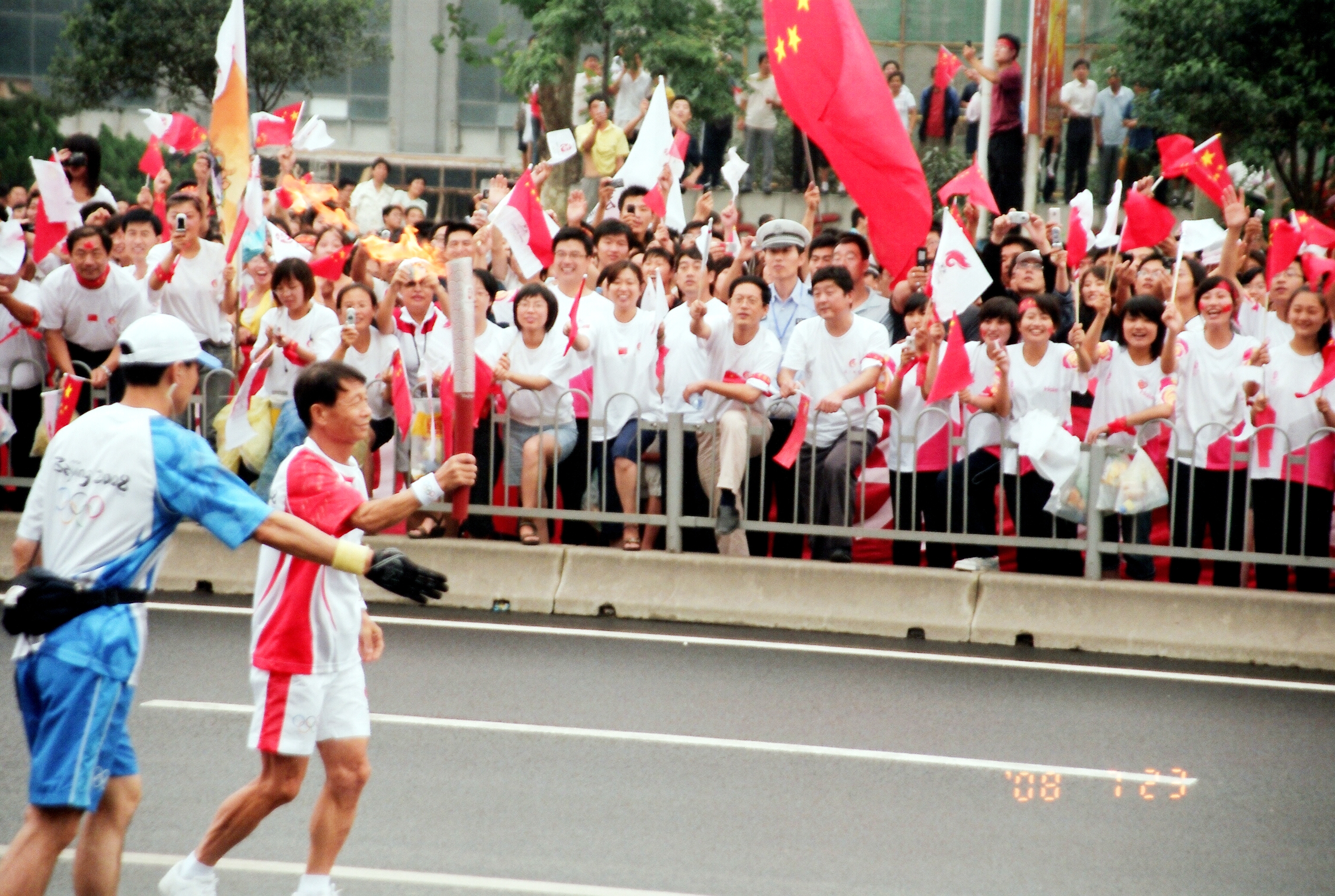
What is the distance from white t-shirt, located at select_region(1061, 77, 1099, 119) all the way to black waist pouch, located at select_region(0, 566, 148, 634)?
1654cm

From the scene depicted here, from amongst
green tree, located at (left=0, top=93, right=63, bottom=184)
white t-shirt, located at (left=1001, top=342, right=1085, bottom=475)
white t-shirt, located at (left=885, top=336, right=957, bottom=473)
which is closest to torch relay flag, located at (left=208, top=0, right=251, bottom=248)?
white t-shirt, located at (left=885, top=336, right=957, bottom=473)

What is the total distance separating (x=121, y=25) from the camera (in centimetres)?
3103

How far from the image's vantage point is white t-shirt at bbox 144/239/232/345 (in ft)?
38.3

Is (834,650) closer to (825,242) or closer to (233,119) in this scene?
(825,242)

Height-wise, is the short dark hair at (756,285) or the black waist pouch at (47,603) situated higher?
the short dark hair at (756,285)

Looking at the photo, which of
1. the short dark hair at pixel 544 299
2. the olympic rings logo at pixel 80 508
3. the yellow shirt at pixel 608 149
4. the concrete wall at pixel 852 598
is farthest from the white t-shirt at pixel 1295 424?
the yellow shirt at pixel 608 149

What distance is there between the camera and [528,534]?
10469 millimetres

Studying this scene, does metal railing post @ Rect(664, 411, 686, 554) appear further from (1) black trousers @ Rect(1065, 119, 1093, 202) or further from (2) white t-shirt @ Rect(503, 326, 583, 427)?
(1) black trousers @ Rect(1065, 119, 1093, 202)

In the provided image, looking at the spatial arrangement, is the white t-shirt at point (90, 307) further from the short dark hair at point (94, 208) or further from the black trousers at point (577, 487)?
the black trousers at point (577, 487)

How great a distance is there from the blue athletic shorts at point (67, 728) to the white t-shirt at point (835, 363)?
232 inches

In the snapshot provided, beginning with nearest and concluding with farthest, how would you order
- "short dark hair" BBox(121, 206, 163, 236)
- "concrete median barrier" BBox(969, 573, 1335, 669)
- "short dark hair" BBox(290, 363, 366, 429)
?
"short dark hair" BBox(290, 363, 366, 429), "concrete median barrier" BBox(969, 573, 1335, 669), "short dark hair" BBox(121, 206, 163, 236)

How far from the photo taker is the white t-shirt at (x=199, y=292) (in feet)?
38.3

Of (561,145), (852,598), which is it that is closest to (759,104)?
(561,145)

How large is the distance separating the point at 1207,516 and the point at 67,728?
6.83 m
